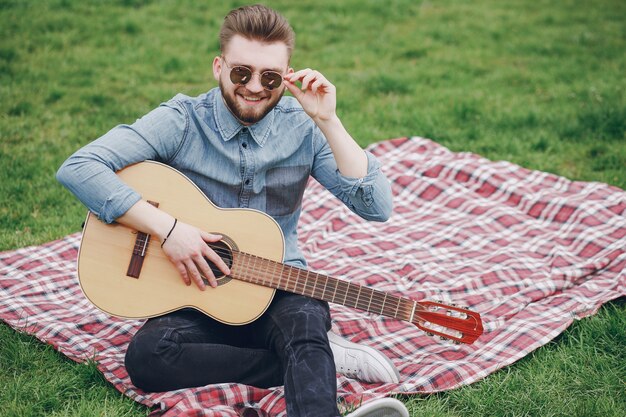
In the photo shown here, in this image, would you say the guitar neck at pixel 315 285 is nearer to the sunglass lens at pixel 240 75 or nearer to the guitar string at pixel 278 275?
the guitar string at pixel 278 275

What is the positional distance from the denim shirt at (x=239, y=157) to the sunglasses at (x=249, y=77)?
0.71 ft

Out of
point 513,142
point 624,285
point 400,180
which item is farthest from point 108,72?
point 624,285

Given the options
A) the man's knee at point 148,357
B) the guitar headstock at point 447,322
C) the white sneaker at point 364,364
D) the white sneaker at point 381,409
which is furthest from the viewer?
the white sneaker at point 364,364

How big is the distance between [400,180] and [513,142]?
1.40 meters

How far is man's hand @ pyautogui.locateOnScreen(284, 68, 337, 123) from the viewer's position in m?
3.30

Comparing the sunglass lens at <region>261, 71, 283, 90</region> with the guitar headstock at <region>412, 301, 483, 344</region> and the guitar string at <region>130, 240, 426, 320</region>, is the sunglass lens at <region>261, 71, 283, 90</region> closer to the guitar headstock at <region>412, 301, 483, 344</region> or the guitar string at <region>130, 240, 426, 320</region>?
the guitar string at <region>130, 240, 426, 320</region>

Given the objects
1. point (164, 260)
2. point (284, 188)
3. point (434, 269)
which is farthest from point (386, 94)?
point (164, 260)

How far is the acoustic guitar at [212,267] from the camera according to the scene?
3.21 m

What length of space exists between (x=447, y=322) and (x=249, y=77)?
4.88ft

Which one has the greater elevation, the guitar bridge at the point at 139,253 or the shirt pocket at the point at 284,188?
the shirt pocket at the point at 284,188

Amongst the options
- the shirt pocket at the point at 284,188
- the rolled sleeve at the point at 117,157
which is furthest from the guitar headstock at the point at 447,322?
the rolled sleeve at the point at 117,157

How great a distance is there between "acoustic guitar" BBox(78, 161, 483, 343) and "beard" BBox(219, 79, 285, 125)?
40cm

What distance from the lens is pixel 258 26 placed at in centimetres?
330

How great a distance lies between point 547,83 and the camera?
25.6 ft
